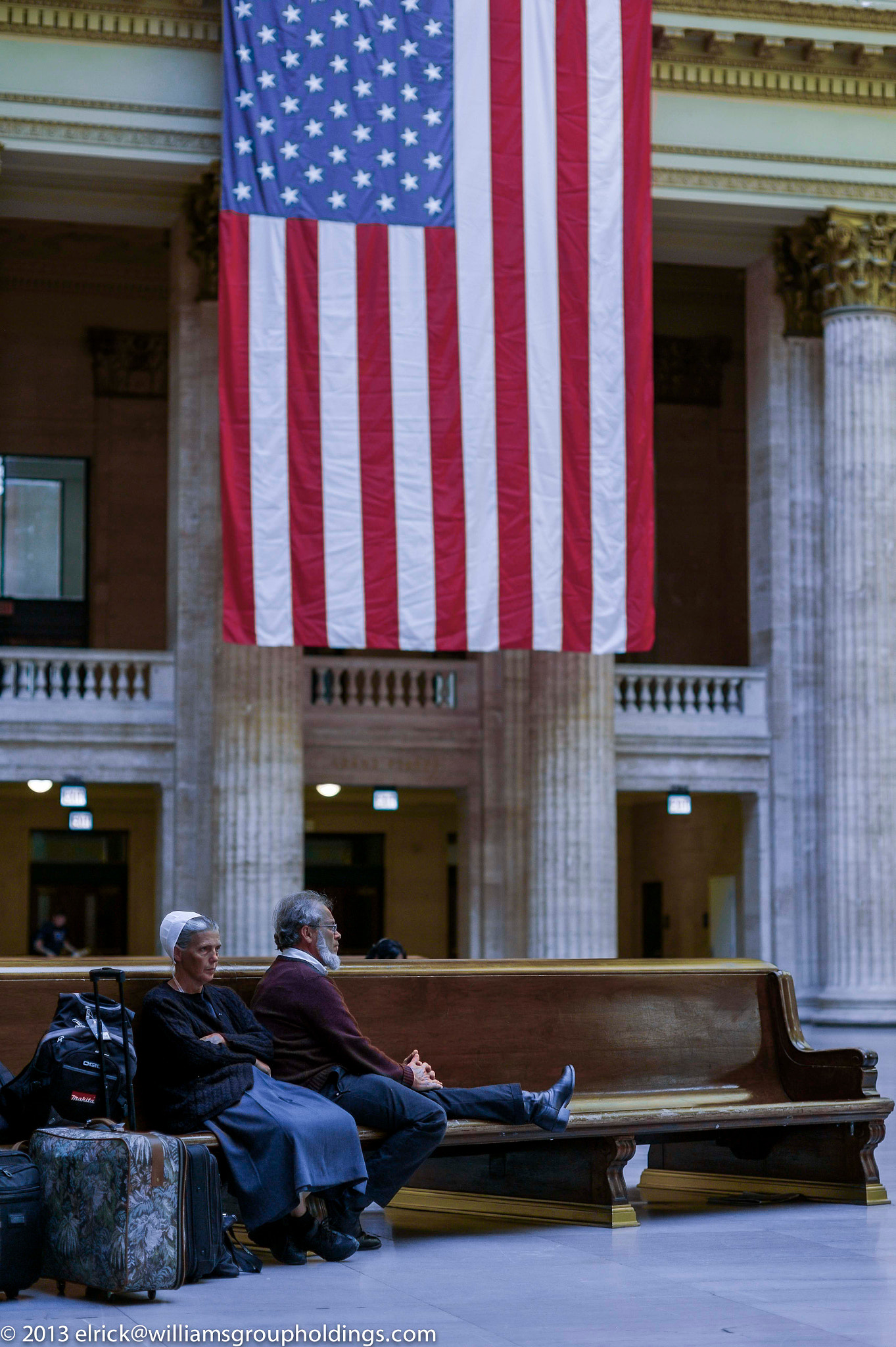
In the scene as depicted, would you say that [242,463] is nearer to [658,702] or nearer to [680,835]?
[658,702]

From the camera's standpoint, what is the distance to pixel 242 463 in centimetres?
1545

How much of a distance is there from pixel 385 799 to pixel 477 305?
17.9 ft

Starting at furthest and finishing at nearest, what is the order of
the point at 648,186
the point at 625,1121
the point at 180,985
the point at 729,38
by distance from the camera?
1. the point at 729,38
2. the point at 648,186
3. the point at 625,1121
4. the point at 180,985

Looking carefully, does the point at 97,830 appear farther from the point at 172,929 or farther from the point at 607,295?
the point at 172,929

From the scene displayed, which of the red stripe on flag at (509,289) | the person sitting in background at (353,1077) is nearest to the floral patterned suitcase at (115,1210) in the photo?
the person sitting in background at (353,1077)

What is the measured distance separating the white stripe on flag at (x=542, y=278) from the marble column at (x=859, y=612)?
14.2 feet

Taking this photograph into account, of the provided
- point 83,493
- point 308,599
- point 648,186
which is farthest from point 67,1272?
point 83,493

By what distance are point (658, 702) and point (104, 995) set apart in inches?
549

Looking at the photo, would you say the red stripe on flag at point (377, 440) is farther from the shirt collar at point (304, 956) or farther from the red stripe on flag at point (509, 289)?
the shirt collar at point (304, 956)

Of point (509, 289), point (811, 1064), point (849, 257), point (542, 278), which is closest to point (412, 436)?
point (509, 289)

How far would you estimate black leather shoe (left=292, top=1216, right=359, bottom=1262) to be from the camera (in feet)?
19.8

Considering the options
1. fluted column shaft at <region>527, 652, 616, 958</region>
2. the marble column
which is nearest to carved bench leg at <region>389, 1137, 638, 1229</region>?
fluted column shaft at <region>527, 652, 616, 958</region>

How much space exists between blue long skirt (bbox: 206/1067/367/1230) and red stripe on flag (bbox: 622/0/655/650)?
35.1 ft

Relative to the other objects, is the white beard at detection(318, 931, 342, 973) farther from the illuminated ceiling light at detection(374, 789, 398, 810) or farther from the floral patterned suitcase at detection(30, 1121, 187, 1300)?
the illuminated ceiling light at detection(374, 789, 398, 810)
